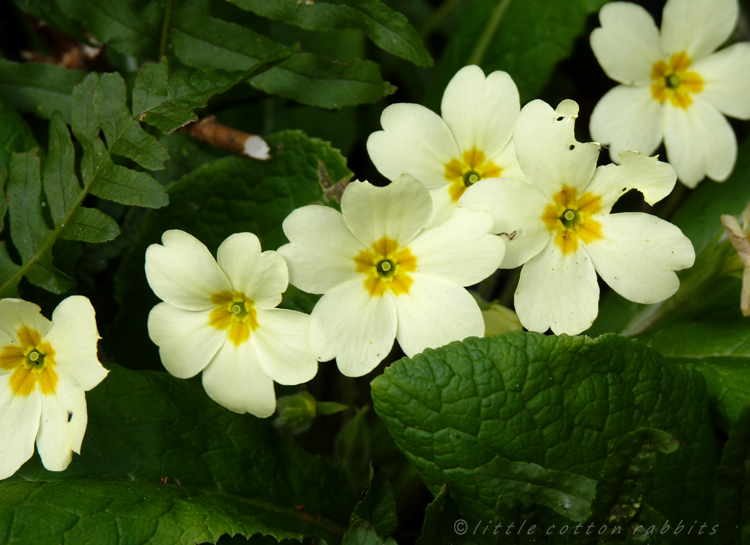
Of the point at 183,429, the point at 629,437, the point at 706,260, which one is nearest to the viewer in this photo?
the point at 629,437

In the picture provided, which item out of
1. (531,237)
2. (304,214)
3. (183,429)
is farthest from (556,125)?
(183,429)

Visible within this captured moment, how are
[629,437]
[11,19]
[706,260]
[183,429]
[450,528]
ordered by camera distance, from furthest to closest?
[11,19] → [706,260] → [183,429] → [450,528] → [629,437]

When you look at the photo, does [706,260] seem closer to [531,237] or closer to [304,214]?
[531,237]

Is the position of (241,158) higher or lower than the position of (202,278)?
higher

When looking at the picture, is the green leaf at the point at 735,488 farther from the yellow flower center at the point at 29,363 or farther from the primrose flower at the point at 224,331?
the yellow flower center at the point at 29,363

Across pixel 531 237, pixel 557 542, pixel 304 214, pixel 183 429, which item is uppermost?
pixel 531 237

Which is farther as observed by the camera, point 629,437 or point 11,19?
point 11,19

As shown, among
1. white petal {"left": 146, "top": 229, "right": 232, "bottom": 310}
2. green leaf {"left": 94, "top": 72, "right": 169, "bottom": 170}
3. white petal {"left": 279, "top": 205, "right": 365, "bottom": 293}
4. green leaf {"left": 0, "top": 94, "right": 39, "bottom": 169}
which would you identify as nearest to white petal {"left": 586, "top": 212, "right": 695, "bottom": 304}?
white petal {"left": 279, "top": 205, "right": 365, "bottom": 293}
